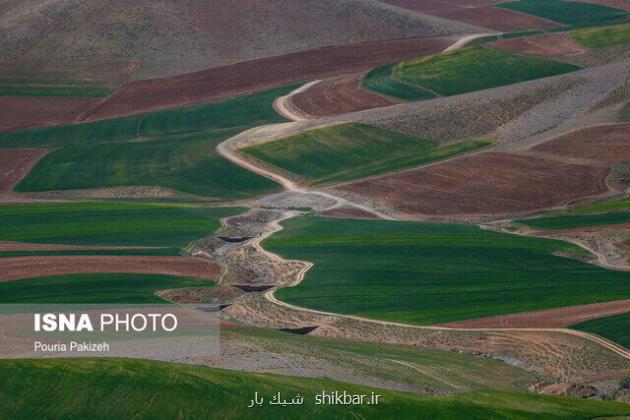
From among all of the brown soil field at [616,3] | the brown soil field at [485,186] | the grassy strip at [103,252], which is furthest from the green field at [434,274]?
the brown soil field at [616,3]

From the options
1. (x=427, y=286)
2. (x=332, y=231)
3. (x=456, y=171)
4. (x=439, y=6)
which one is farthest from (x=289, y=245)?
(x=439, y=6)

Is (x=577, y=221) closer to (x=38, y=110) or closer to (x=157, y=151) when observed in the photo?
(x=157, y=151)

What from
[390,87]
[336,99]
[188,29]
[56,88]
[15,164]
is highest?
[188,29]

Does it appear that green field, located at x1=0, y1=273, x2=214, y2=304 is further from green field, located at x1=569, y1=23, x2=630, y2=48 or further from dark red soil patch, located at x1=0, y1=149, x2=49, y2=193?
green field, located at x1=569, y1=23, x2=630, y2=48

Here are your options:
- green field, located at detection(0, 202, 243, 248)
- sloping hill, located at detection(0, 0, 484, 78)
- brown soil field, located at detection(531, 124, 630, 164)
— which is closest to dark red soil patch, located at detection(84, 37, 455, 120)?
sloping hill, located at detection(0, 0, 484, 78)

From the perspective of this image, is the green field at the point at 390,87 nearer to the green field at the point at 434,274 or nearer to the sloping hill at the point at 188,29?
the sloping hill at the point at 188,29

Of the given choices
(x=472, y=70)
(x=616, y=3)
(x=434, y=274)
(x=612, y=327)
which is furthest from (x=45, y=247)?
(x=616, y=3)
